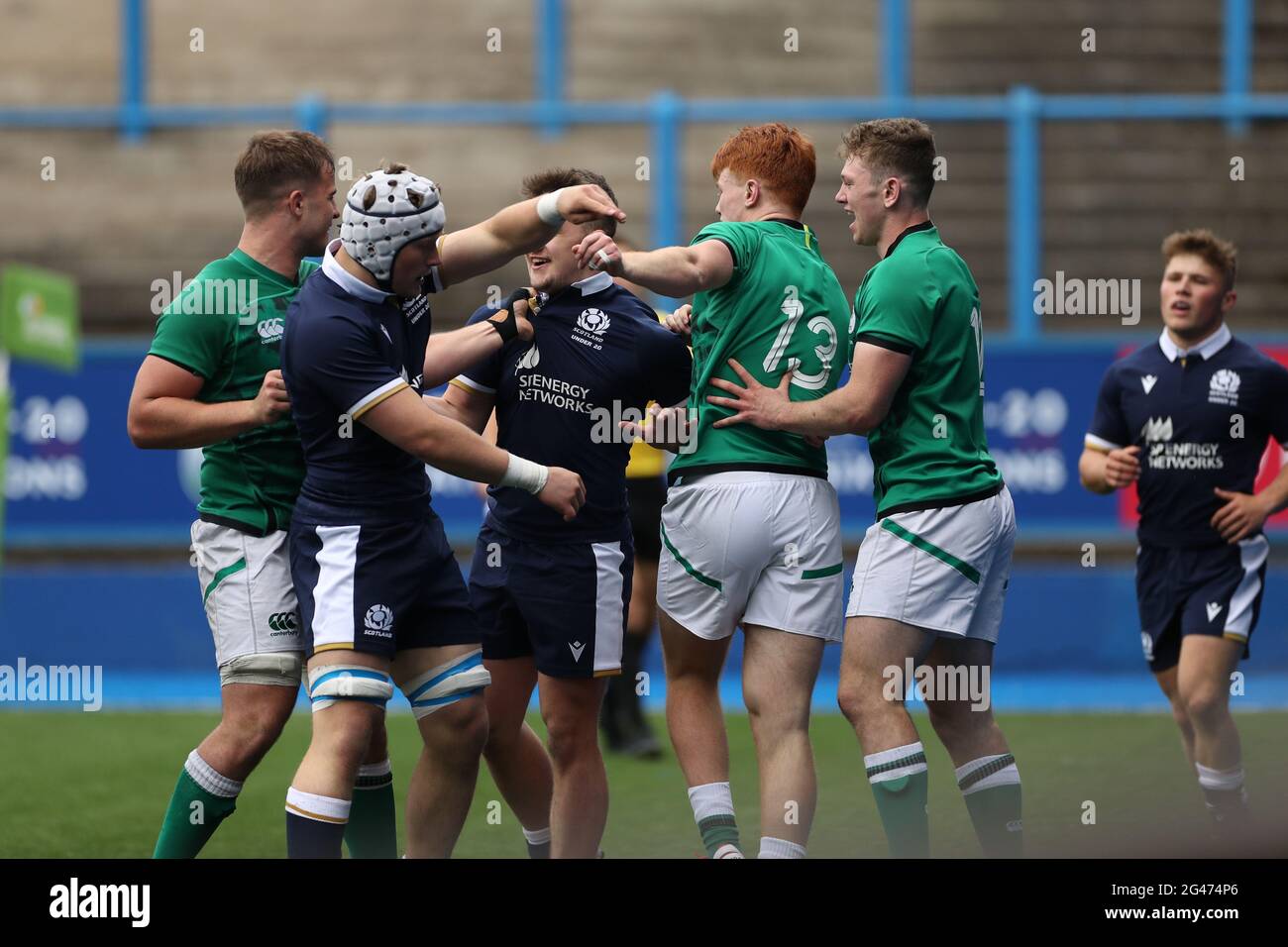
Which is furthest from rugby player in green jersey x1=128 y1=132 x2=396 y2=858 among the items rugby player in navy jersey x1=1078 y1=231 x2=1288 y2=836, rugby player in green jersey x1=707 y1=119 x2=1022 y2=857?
rugby player in navy jersey x1=1078 y1=231 x2=1288 y2=836

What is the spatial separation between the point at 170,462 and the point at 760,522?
273 inches

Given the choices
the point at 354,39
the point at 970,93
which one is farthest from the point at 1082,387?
the point at 354,39

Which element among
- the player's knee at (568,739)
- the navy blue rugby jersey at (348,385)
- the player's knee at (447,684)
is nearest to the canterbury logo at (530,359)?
the navy blue rugby jersey at (348,385)

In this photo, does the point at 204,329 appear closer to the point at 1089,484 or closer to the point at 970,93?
the point at 1089,484

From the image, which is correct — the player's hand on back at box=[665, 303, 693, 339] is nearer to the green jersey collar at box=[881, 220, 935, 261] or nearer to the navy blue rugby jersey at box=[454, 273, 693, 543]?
the navy blue rugby jersey at box=[454, 273, 693, 543]

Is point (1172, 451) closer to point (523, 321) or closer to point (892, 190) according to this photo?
point (892, 190)

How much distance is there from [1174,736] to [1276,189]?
613 cm

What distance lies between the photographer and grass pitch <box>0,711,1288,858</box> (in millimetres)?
6410

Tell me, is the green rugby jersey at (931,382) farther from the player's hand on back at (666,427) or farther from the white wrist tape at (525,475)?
the white wrist tape at (525,475)

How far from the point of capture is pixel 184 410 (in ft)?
16.3

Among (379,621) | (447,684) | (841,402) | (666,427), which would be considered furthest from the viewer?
(666,427)

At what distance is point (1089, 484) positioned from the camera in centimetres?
684

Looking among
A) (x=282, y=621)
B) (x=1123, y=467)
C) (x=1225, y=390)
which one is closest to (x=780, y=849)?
(x=282, y=621)
